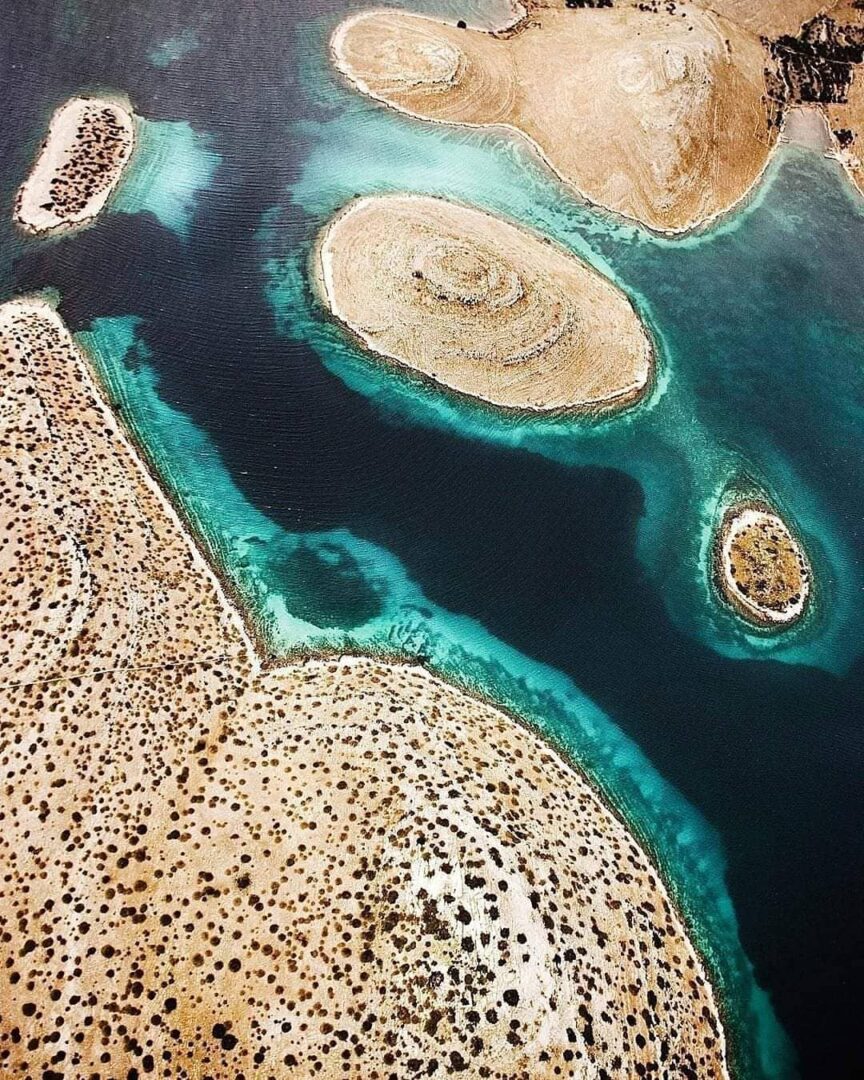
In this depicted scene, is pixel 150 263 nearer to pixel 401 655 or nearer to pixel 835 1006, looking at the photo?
pixel 401 655

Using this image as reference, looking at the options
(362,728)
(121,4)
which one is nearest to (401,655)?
(362,728)

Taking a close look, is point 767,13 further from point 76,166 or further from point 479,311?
point 76,166

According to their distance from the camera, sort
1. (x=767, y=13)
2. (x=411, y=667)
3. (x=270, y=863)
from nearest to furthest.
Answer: (x=270, y=863) < (x=411, y=667) < (x=767, y=13)

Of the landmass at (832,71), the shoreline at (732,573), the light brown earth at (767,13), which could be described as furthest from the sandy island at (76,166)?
the landmass at (832,71)

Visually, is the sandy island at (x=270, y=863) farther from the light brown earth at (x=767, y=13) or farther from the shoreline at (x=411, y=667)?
the light brown earth at (x=767, y=13)

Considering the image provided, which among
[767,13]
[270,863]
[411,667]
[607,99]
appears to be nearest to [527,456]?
[411,667]

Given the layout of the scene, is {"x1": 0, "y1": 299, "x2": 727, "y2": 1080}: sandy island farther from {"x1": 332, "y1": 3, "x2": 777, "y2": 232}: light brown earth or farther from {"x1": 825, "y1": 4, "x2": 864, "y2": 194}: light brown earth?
{"x1": 825, "y1": 4, "x2": 864, "y2": 194}: light brown earth
